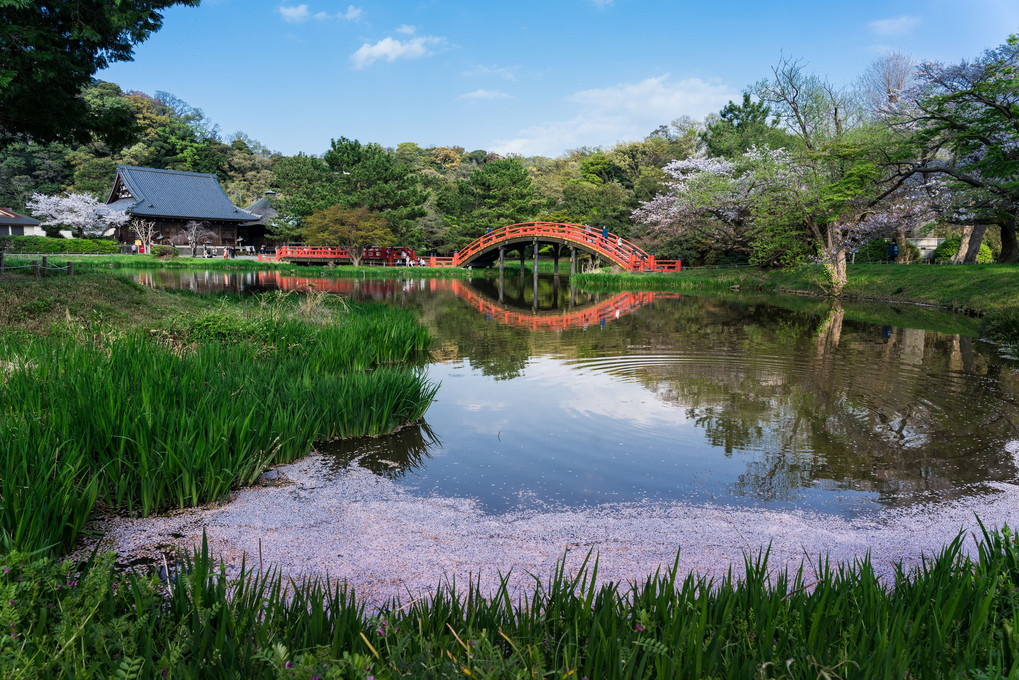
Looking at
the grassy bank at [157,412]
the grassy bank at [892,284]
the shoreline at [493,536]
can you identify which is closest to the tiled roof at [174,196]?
the grassy bank at [892,284]

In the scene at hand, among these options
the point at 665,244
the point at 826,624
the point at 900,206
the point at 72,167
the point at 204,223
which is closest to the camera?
the point at 826,624

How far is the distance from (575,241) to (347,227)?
12.9 m

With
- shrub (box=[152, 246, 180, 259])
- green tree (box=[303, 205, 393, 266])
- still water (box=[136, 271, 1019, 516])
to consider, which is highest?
green tree (box=[303, 205, 393, 266])

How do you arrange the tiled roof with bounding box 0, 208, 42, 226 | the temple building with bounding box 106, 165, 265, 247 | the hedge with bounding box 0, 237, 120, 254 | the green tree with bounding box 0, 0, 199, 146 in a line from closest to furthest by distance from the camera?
the green tree with bounding box 0, 0, 199, 146 < the hedge with bounding box 0, 237, 120, 254 < the tiled roof with bounding box 0, 208, 42, 226 < the temple building with bounding box 106, 165, 265, 247

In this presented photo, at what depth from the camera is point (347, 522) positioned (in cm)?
381

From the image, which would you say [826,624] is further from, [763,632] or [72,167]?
[72,167]

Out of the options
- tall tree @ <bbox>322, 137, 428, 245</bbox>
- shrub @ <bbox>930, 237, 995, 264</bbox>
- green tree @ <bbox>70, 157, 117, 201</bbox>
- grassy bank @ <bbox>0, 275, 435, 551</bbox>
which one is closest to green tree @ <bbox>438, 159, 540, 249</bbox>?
tall tree @ <bbox>322, 137, 428, 245</bbox>

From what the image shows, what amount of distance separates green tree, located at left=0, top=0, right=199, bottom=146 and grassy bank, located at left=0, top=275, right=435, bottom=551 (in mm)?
3480

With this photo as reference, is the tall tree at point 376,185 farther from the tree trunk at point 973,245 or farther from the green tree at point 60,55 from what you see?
the tree trunk at point 973,245

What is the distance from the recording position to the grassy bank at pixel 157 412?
3121 mm

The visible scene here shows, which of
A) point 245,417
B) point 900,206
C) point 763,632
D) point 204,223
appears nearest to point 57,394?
point 245,417

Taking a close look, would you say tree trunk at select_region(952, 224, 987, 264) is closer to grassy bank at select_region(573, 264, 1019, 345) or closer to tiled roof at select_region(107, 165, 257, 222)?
grassy bank at select_region(573, 264, 1019, 345)

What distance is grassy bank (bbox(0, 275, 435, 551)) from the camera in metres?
3.12

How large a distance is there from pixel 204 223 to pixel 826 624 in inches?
1849
